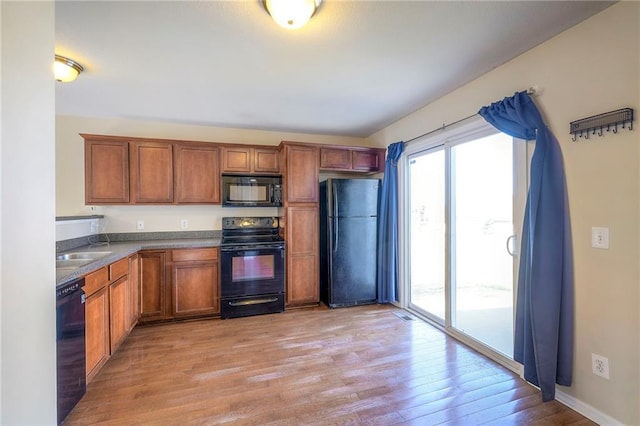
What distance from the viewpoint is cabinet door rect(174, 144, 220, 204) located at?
3.53m

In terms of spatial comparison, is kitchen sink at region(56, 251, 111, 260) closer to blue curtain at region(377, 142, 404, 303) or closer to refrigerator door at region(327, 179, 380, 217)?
refrigerator door at region(327, 179, 380, 217)

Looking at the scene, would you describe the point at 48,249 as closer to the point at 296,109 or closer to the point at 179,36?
the point at 179,36

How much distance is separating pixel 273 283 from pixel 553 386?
8.97 feet

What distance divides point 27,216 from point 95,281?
1.43m

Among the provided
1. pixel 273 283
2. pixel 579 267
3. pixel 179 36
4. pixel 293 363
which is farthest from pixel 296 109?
pixel 579 267

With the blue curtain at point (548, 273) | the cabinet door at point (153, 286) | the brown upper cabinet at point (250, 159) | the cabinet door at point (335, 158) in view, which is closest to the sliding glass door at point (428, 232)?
the cabinet door at point (335, 158)

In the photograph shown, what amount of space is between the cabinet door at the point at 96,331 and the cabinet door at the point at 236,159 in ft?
6.32

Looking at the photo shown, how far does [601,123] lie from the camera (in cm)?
167

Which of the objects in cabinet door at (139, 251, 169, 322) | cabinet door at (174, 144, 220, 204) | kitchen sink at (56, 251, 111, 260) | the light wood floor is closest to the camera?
the light wood floor

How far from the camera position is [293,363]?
2.38m

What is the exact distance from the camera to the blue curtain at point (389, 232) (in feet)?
12.2

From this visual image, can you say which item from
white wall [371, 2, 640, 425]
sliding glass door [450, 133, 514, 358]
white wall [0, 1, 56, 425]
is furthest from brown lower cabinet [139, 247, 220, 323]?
white wall [371, 2, 640, 425]

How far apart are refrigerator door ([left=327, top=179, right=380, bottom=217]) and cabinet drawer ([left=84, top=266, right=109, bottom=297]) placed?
7.93 feet

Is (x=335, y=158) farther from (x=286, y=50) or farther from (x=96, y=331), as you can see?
(x=96, y=331)
